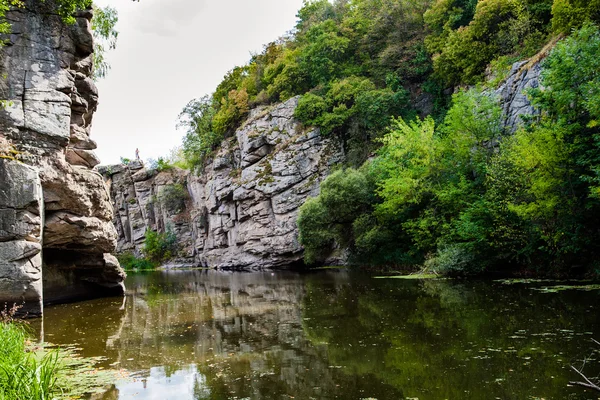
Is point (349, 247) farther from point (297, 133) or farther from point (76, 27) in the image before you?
point (76, 27)

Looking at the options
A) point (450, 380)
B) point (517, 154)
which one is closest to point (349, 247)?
point (517, 154)

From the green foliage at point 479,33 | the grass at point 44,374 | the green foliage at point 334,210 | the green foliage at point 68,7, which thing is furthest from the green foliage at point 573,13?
the grass at point 44,374

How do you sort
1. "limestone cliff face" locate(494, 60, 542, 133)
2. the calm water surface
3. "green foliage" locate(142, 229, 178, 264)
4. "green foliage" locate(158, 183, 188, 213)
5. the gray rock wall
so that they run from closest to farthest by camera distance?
the calm water surface
"limestone cliff face" locate(494, 60, 542, 133)
the gray rock wall
"green foliage" locate(142, 229, 178, 264)
"green foliage" locate(158, 183, 188, 213)

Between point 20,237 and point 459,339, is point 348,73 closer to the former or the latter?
point 20,237

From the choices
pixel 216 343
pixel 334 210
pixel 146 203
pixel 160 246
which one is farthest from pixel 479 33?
pixel 146 203

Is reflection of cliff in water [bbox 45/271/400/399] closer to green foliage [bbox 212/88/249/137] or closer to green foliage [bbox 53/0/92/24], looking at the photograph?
green foliage [bbox 53/0/92/24]

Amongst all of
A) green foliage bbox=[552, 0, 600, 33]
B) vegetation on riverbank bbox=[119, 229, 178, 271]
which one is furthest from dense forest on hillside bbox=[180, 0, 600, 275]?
vegetation on riverbank bbox=[119, 229, 178, 271]

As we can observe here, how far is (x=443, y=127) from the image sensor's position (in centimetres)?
2862

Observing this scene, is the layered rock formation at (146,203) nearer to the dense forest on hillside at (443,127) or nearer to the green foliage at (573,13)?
the dense forest on hillside at (443,127)

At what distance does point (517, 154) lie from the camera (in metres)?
19.3

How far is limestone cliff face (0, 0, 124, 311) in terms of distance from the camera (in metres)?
15.0

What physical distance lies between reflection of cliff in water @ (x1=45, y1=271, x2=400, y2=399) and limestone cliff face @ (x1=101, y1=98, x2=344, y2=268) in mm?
23904

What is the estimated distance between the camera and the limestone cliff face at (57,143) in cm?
1500

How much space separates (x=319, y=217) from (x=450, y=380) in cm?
2677
